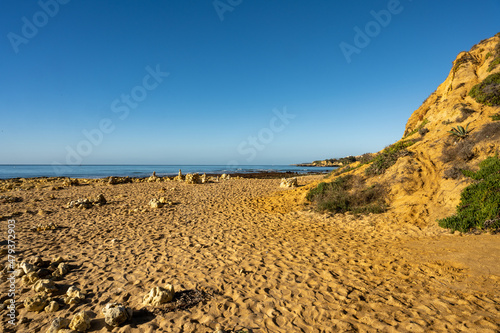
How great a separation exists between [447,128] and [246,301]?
12206mm

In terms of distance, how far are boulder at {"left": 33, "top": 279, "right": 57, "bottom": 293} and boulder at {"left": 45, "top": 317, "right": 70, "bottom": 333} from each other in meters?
1.06

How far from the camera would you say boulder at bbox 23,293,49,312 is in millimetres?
3672

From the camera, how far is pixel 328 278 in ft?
14.9

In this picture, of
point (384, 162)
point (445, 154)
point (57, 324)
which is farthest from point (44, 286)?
point (445, 154)

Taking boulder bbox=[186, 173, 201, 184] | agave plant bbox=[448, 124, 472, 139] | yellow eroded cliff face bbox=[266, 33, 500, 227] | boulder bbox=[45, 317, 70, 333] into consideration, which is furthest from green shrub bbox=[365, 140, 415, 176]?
boulder bbox=[186, 173, 201, 184]

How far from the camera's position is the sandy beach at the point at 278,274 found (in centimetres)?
335

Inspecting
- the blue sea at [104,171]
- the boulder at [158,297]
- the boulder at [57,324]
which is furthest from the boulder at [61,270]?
the blue sea at [104,171]

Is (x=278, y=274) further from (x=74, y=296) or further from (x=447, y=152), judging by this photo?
(x=447, y=152)

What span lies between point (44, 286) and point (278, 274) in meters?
4.48

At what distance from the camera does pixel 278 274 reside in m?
4.79

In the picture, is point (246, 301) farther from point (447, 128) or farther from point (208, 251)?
point (447, 128)

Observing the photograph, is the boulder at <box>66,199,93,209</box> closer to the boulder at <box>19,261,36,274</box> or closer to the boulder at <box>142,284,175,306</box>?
the boulder at <box>19,261,36,274</box>

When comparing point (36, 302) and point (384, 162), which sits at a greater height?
point (384, 162)

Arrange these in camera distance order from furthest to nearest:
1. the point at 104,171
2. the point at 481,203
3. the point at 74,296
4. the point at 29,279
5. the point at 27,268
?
1. the point at 104,171
2. the point at 481,203
3. the point at 27,268
4. the point at 29,279
5. the point at 74,296
